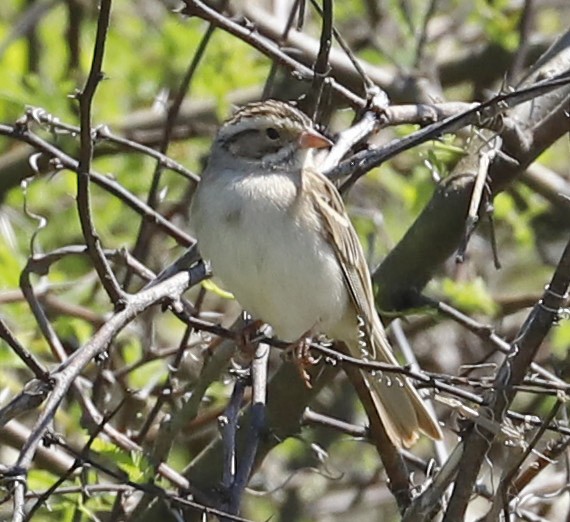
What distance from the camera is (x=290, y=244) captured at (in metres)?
3.16

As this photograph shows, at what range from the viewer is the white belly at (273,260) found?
3.07m

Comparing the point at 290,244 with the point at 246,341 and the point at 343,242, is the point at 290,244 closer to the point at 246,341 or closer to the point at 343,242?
the point at 343,242

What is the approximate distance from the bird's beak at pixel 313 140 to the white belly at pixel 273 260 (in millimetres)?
107

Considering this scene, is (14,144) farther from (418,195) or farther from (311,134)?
(311,134)

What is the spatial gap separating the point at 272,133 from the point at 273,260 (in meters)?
0.44

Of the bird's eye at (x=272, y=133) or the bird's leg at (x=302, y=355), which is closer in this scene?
the bird's leg at (x=302, y=355)

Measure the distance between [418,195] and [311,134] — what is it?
1.26m

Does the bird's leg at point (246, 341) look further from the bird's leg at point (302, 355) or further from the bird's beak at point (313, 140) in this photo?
the bird's beak at point (313, 140)

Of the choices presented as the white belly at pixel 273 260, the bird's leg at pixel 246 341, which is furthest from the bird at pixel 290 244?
the bird's leg at pixel 246 341

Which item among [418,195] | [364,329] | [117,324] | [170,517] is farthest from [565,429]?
[418,195]

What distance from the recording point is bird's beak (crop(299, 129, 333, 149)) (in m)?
3.23

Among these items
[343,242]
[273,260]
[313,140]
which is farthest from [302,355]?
[313,140]

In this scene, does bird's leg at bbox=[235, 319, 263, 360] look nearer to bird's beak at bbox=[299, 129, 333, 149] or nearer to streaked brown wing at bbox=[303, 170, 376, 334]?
streaked brown wing at bbox=[303, 170, 376, 334]

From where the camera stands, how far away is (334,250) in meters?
3.30
